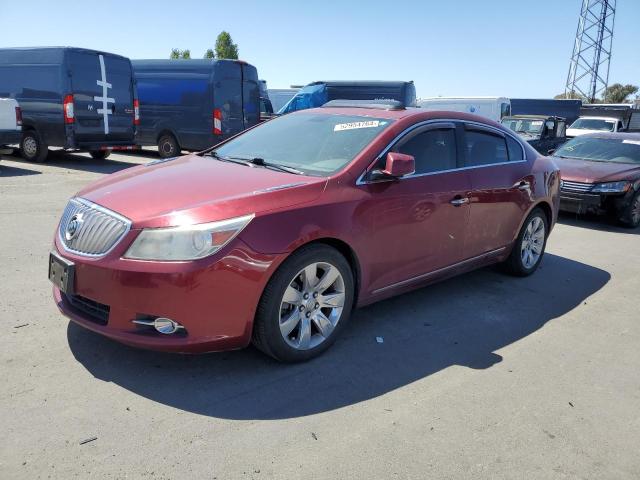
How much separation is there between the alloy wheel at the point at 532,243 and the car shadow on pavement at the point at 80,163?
8.90 m

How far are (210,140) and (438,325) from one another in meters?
10.9

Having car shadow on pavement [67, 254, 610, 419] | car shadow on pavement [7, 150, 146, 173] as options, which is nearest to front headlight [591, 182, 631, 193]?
car shadow on pavement [67, 254, 610, 419]

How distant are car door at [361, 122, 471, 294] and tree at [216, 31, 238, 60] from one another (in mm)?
62928

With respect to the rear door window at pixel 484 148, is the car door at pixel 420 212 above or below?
below

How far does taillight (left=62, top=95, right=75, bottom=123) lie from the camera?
1117cm

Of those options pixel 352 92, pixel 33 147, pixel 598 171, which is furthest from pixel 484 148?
pixel 352 92

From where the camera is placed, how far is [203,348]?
10.1 feet

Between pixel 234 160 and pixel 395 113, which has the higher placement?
pixel 395 113

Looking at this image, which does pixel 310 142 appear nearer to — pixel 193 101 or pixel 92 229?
pixel 92 229

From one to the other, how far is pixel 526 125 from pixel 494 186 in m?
13.9

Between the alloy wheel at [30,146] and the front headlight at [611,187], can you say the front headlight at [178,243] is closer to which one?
the front headlight at [611,187]

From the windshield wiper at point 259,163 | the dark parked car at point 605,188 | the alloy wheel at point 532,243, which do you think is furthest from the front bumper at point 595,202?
the windshield wiper at point 259,163

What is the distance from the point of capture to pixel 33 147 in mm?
12156

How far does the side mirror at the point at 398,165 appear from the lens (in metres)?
3.73
